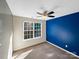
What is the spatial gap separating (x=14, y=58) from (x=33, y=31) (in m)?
2.88

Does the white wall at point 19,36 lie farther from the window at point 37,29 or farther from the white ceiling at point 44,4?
the white ceiling at point 44,4

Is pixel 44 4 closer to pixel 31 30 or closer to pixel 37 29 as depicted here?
pixel 31 30

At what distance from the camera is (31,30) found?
18.6 ft

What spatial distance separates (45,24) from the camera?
21.9 feet

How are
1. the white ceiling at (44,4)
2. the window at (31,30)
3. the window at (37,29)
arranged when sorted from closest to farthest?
the white ceiling at (44,4) < the window at (31,30) < the window at (37,29)

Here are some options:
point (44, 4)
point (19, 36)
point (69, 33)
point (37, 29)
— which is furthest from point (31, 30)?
point (44, 4)

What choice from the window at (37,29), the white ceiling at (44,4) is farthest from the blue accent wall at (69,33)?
the window at (37,29)

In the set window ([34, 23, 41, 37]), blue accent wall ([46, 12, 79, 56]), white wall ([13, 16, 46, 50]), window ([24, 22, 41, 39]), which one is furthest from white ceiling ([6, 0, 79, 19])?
window ([34, 23, 41, 37])

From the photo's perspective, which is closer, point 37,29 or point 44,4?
point 44,4

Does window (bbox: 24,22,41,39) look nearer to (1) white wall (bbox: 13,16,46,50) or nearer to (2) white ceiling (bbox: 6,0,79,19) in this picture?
(1) white wall (bbox: 13,16,46,50)

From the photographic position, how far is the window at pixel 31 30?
5258 millimetres

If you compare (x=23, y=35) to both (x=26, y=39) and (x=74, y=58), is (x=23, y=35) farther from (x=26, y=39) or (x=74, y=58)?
(x=74, y=58)

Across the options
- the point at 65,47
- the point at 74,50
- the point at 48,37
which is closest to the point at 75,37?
the point at 74,50

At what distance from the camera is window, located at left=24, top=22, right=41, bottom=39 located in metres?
5.26
